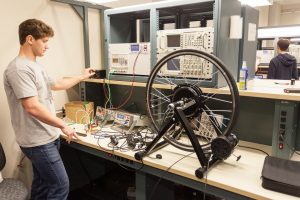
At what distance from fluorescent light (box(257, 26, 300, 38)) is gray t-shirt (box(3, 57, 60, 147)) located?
4.49 metres

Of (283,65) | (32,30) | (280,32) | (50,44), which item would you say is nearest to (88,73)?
(50,44)

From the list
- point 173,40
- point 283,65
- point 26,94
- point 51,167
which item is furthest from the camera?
point 283,65

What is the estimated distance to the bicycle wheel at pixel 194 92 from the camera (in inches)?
56.0

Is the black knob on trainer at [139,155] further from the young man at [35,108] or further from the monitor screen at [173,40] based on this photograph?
the monitor screen at [173,40]

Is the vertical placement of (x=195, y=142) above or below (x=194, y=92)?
below

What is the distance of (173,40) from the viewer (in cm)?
183

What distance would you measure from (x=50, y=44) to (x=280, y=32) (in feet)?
15.3

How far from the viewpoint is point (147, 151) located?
159 cm

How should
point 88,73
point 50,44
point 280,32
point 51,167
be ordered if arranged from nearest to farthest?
point 51,167, point 88,73, point 50,44, point 280,32

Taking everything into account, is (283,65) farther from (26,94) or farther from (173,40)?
(26,94)

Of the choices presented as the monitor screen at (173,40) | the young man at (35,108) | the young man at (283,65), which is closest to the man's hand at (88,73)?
the young man at (35,108)

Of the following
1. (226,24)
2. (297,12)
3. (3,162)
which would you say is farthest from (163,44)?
(297,12)

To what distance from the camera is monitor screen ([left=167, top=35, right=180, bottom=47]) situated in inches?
71.3

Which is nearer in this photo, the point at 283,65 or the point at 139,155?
the point at 139,155
